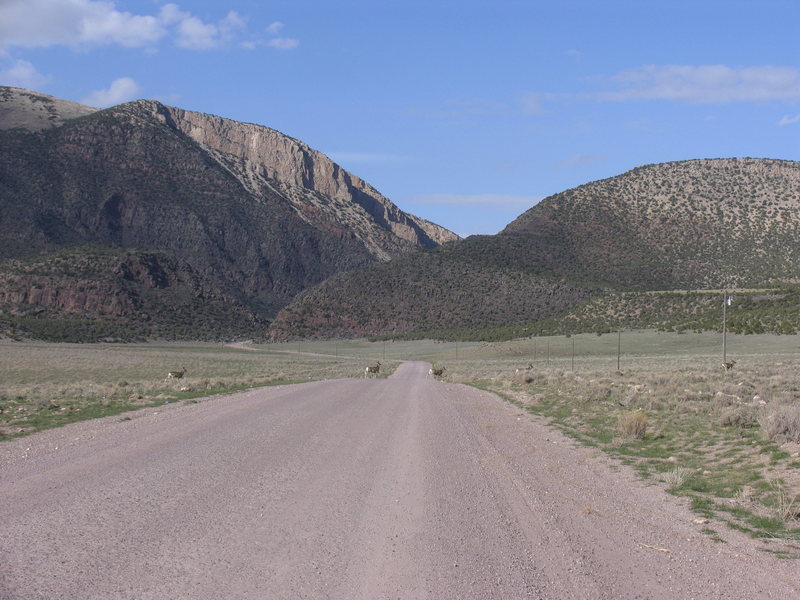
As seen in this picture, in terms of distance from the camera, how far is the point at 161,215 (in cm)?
13450

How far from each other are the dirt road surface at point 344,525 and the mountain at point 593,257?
245ft

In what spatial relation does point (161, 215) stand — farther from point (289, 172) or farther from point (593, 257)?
point (593, 257)

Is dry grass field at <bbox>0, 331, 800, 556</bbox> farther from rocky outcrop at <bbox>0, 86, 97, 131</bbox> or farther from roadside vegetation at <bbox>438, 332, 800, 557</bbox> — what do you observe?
rocky outcrop at <bbox>0, 86, 97, 131</bbox>

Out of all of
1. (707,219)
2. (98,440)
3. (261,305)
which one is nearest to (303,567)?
(98,440)

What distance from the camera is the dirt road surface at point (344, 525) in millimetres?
6035

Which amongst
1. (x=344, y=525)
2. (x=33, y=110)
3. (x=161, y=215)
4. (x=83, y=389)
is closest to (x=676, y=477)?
(x=344, y=525)

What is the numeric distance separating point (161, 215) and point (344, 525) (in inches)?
5274

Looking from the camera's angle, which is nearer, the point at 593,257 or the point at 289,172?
the point at 593,257

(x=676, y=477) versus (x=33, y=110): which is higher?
(x=33, y=110)

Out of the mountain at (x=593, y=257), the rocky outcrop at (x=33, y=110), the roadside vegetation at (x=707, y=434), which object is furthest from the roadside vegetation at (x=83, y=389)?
the rocky outcrop at (x=33, y=110)

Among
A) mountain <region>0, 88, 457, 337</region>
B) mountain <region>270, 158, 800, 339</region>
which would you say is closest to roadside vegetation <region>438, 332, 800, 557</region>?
mountain <region>270, 158, 800, 339</region>

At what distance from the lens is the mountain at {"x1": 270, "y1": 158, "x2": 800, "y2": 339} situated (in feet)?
280

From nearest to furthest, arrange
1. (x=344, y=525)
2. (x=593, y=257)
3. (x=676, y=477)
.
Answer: (x=344, y=525), (x=676, y=477), (x=593, y=257)

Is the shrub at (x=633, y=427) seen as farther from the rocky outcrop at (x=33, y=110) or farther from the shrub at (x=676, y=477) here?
the rocky outcrop at (x=33, y=110)
